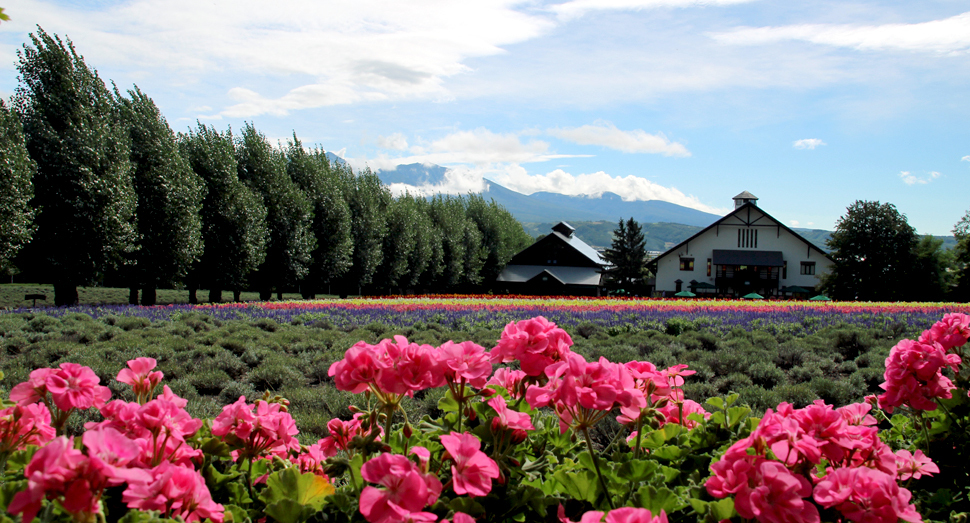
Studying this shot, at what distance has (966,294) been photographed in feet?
152

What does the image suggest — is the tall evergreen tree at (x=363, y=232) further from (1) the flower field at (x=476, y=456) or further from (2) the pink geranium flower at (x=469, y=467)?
(2) the pink geranium flower at (x=469, y=467)

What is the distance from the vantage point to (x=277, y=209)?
3036 cm

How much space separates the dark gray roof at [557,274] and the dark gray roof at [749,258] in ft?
41.4

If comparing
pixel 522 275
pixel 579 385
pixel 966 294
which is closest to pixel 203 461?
pixel 579 385

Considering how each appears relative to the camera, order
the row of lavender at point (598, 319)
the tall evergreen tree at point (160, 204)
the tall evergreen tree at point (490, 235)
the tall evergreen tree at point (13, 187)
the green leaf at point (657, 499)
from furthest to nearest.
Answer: the tall evergreen tree at point (490, 235) → the tall evergreen tree at point (160, 204) → the tall evergreen tree at point (13, 187) → the row of lavender at point (598, 319) → the green leaf at point (657, 499)

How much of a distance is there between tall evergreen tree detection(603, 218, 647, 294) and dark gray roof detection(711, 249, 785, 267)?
12.6 meters

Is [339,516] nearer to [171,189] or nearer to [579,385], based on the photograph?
[579,385]

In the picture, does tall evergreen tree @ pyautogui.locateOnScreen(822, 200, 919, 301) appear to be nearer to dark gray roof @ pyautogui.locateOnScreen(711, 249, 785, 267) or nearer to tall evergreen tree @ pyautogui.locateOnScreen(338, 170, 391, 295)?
dark gray roof @ pyautogui.locateOnScreen(711, 249, 785, 267)

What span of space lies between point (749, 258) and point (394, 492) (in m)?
59.6

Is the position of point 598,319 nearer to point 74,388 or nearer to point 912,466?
point 912,466

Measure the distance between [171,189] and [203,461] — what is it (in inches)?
1001

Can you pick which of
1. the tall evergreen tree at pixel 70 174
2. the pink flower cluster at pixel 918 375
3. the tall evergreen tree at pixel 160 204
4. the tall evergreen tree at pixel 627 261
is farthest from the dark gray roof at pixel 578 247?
the pink flower cluster at pixel 918 375

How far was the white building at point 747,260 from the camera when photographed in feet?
177

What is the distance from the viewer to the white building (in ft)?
177
